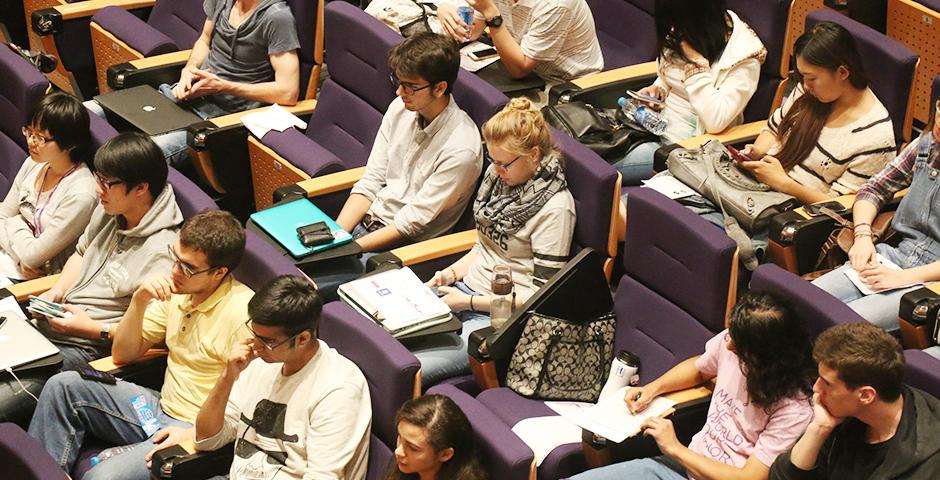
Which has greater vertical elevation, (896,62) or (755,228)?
(896,62)

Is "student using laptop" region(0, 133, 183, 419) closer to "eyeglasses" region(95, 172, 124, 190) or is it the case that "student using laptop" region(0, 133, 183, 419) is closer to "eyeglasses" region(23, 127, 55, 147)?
"eyeglasses" region(95, 172, 124, 190)

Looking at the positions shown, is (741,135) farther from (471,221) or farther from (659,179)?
(471,221)

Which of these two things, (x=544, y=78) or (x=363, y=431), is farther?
(x=544, y=78)

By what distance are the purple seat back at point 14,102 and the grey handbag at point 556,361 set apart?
212 cm

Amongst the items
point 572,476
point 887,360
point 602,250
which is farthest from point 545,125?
point 887,360

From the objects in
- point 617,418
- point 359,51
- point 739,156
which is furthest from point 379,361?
point 359,51

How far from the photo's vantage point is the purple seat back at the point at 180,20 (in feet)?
19.5

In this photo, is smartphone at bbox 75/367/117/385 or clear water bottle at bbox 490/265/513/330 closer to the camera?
smartphone at bbox 75/367/117/385

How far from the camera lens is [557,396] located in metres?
3.98

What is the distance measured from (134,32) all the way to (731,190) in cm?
277

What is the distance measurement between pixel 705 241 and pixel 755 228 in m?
0.63

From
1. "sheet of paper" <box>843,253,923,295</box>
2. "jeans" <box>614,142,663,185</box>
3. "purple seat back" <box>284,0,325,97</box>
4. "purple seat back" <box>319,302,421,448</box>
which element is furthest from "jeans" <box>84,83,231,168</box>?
"sheet of paper" <box>843,253,923,295</box>

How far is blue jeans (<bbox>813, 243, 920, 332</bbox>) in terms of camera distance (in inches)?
153

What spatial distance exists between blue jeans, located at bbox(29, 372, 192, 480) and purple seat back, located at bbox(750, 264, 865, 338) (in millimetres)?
1649
